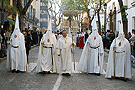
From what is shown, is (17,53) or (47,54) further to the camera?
(17,53)

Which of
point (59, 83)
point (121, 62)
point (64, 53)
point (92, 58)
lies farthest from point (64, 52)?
point (121, 62)

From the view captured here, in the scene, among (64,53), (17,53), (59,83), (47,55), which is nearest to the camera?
(59,83)

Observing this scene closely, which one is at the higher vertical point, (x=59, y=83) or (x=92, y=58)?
(x=92, y=58)

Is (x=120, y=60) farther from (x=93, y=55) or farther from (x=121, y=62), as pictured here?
(x=93, y=55)

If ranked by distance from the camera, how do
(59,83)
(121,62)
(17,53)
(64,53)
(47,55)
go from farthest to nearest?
(17,53) < (47,55) < (64,53) < (121,62) < (59,83)

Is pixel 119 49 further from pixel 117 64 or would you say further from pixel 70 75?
pixel 70 75

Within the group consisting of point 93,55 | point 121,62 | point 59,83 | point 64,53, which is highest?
point 64,53

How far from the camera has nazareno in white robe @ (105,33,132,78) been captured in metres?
9.02

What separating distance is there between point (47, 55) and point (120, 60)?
10.1 feet

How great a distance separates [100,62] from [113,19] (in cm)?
2988

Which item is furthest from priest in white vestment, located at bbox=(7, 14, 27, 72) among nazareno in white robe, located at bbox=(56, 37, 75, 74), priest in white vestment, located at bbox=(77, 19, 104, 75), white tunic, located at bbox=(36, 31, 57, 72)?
priest in white vestment, located at bbox=(77, 19, 104, 75)

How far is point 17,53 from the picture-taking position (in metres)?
10.7

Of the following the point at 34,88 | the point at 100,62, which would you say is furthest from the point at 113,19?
the point at 34,88

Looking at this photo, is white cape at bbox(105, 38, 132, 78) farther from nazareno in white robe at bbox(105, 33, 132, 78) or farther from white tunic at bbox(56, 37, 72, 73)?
white tunic at bbox(56, 37, 72, 73)
